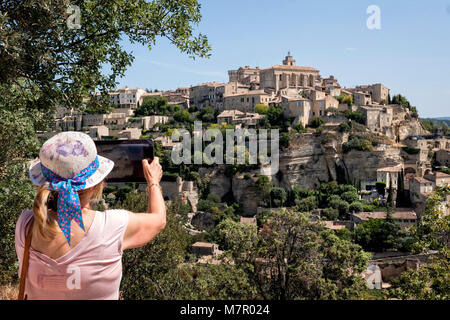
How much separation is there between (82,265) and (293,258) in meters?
7.93

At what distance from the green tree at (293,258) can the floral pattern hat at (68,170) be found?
25.0 feet

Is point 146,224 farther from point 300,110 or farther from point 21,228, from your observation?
point 300,110

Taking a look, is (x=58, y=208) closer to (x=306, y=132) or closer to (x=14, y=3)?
(x=14, y=3)

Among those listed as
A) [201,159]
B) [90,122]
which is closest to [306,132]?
[201,159]

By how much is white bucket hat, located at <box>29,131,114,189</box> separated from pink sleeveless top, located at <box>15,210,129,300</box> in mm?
189

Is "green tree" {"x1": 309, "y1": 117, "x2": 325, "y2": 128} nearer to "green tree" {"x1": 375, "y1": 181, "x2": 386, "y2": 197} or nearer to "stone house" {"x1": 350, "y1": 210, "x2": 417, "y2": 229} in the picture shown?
"green tree" {"x1": 375, "y1": 181, "x2": 386, "y2": 197}

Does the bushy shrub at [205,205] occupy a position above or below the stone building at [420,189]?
below

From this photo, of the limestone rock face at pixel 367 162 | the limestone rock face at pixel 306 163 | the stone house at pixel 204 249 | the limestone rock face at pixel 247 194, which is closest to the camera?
the stone house at pixel 204 249

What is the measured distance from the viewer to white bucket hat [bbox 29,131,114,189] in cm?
178

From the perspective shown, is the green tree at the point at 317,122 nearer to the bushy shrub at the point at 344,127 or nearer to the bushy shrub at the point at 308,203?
the bushy shrub at the point at 344,127

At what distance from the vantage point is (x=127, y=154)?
2.24 metres

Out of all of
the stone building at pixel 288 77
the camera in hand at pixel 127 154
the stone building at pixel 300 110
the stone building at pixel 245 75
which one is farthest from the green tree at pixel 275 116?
the camera in hand at pixel 127 154

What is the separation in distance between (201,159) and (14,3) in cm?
3574

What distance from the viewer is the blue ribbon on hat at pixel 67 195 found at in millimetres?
1763
